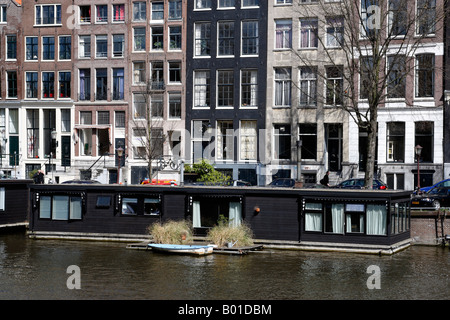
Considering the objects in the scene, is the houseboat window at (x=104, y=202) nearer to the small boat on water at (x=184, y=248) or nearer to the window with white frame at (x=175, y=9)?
the small boat on water at (x=184, y=248)

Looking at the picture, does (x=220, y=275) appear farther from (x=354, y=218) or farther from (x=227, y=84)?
(x=227, y=84)

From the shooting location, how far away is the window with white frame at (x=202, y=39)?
57.6m

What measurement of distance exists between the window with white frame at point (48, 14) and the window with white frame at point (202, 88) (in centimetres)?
1443

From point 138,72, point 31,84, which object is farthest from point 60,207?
point 31,84

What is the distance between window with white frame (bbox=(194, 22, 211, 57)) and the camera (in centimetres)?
5755

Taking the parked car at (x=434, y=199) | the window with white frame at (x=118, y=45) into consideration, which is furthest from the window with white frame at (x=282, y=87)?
the parked car at (x=434, y=199)

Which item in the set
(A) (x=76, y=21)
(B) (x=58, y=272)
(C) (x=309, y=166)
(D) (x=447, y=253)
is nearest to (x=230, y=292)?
(B) (x=58, y=272)

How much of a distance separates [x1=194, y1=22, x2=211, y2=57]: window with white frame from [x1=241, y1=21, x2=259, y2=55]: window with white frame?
122 inches

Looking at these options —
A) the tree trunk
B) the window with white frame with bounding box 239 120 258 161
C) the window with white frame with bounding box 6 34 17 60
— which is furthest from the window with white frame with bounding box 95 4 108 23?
the tree trunk

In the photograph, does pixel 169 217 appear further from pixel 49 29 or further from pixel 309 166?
pixel 49 29

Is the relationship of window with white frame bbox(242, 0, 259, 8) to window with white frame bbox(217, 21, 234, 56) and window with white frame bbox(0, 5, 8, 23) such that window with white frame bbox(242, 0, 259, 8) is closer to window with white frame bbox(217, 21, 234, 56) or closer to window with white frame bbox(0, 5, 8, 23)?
window with white frame bbox(217, 21, 234, 56)

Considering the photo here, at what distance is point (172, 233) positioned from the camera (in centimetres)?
3612

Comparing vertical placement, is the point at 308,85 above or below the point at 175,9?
below

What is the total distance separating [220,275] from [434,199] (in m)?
16.4
